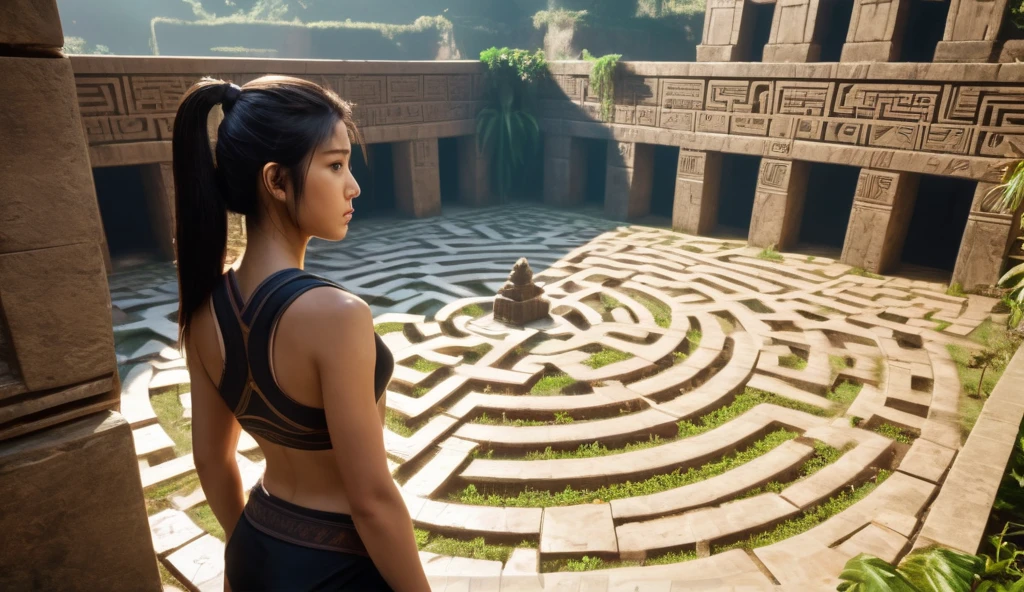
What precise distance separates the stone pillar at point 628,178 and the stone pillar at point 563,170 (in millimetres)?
929

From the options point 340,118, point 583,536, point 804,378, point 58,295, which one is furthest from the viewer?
point 804,378

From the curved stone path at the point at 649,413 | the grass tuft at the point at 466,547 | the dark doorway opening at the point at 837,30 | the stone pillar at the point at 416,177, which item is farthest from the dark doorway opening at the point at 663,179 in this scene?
the grass tuft at the point at 466,547

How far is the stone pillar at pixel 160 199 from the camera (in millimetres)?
7570

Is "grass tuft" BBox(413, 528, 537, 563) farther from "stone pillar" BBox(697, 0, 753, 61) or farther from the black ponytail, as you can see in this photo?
"stone pillar" BBox(697, 0, 753, 61)

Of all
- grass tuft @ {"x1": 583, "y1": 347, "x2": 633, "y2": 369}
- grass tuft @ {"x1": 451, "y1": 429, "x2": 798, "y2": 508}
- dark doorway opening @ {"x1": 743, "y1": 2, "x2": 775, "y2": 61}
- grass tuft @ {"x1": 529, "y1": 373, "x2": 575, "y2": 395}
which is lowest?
grass tuft @ {"x1": 451, "y1": 429, "x2": 798, "y2": 508}

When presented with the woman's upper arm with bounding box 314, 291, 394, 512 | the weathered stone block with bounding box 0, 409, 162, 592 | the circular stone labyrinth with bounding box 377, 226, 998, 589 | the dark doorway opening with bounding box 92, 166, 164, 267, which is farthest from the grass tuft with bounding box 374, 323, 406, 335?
the woman's upper arm with bounding box 314, 291, 394, 512

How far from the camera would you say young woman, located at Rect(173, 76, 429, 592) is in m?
1.18

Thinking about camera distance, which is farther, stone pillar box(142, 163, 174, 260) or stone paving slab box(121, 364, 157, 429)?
stone pillar box(142, 163, 174, 260)

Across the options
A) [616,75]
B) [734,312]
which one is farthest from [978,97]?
[616,75]

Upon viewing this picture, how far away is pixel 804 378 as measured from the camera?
4867 mm

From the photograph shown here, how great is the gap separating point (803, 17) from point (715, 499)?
751 centimetres

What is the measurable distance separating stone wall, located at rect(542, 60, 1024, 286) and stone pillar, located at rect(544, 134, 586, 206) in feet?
2.82

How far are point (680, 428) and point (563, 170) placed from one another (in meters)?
7.97

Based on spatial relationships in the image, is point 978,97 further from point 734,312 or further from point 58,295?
point 58,295
